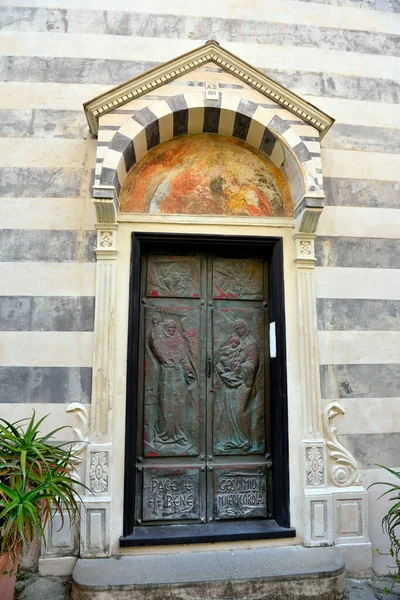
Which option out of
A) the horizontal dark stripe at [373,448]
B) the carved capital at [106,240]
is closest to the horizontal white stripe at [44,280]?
the carved capital at [106,240]

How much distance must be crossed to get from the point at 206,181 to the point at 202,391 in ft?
→ 7.37

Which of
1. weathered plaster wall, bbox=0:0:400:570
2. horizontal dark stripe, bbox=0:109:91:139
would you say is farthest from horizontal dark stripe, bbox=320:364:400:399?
horizontal dark stripe, bbox=0:109:91:139

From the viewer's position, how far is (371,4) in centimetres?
498

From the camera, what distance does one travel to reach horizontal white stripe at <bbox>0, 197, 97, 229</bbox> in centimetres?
419

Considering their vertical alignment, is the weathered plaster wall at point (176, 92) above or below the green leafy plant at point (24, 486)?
above

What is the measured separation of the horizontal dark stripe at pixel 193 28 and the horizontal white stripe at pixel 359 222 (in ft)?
6.41

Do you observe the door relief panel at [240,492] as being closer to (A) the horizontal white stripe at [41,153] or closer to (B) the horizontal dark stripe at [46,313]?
(B) the horizontal dark stripe at [46,313]

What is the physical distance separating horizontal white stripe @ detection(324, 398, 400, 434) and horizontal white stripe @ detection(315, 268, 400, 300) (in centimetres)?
108

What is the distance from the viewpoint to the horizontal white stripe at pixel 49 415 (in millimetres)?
3930

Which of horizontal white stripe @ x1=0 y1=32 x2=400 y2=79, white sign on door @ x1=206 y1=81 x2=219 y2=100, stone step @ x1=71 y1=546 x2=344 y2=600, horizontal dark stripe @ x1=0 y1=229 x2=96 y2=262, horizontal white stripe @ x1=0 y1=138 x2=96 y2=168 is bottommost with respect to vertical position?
stone step @ x1=71 y1=546 x2=344 y2=600

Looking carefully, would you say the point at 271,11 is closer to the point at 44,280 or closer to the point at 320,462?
the point at 44,280

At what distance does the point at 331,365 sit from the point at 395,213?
1851 mm

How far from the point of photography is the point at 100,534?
3.73 metres

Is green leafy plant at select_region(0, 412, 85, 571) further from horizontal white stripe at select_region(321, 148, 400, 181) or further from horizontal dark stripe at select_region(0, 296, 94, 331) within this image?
horizontal white stripe at select_region(321, 148, 400, 181)
